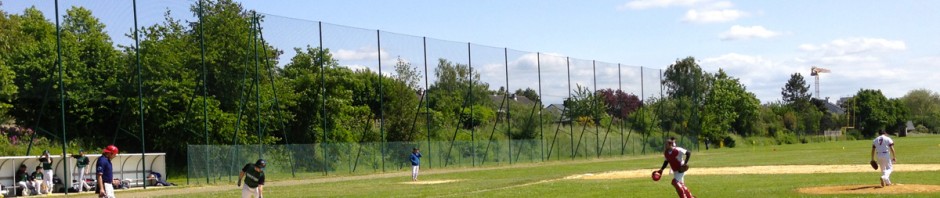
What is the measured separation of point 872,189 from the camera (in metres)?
25.4

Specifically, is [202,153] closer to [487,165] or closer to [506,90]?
[487,165]

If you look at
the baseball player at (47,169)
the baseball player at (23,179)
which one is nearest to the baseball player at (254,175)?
the baseball player at (47,169)

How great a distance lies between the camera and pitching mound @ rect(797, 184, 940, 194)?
2470 cm

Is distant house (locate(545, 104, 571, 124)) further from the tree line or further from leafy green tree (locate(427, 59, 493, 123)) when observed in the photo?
leafy green tree (locate(427, 59, 493, 123))

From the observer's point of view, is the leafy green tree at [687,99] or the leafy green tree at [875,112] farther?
the leafy green tree at [875,112]

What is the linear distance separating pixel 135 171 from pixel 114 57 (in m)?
5.61

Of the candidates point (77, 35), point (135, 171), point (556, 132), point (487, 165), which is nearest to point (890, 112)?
point (556, 132)

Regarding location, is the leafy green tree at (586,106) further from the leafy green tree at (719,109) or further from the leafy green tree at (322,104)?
the leafy green tree at (719,109)

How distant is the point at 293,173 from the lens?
164 feet

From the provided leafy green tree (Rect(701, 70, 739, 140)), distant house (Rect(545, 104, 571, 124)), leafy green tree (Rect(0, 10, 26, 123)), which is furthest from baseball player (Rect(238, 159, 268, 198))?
leafy green tree (Rect(701, 70, 739, 140))

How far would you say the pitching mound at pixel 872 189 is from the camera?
972 inches

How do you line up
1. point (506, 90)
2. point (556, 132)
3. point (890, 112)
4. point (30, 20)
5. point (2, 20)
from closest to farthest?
point (2, 20) → point (30, 20) → point (506, 90) → point (556, 132) → point (890, 112)

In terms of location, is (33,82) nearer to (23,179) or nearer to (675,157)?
(23,179)

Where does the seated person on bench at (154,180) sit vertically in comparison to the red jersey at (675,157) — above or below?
below
